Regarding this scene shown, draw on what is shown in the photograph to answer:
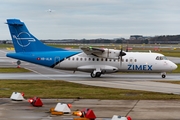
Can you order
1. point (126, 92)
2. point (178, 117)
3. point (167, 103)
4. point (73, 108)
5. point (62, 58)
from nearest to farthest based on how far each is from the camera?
point (178, 117), point (73, 108), point (167, 103), point (126, 92), point (62, 58)

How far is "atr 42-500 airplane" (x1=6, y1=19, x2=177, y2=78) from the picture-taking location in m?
36.4

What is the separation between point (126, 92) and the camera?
81.4 feet

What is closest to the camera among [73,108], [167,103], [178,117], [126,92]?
[178,117]

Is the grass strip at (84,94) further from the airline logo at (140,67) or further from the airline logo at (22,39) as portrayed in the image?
the airline logo at (140,67)

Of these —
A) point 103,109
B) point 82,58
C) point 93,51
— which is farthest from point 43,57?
point 103,109

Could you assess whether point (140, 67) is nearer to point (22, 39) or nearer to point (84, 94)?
point (22, 39)

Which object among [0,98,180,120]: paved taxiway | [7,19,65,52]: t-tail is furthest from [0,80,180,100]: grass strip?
[7,19,65,52]: t-tail

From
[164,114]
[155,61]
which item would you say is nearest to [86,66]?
[155,61]

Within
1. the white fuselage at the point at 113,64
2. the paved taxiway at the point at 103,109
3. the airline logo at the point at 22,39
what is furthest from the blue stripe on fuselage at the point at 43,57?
the paved taxiway at the point at 103,109

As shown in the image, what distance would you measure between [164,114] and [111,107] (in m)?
2.99

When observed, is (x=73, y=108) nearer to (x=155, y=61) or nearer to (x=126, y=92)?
(x=126, y=92)

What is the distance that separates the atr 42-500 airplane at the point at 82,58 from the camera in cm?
3638

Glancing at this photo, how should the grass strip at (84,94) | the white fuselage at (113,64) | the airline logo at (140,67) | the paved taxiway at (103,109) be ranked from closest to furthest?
the paved taxiway at (103,109) → the grass strip at (84,94) → the white fuselage at (113,64) → the airline logo at (140,67)

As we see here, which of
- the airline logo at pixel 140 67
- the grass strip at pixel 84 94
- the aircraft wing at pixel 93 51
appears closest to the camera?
the grass strip at pixel 84 94
